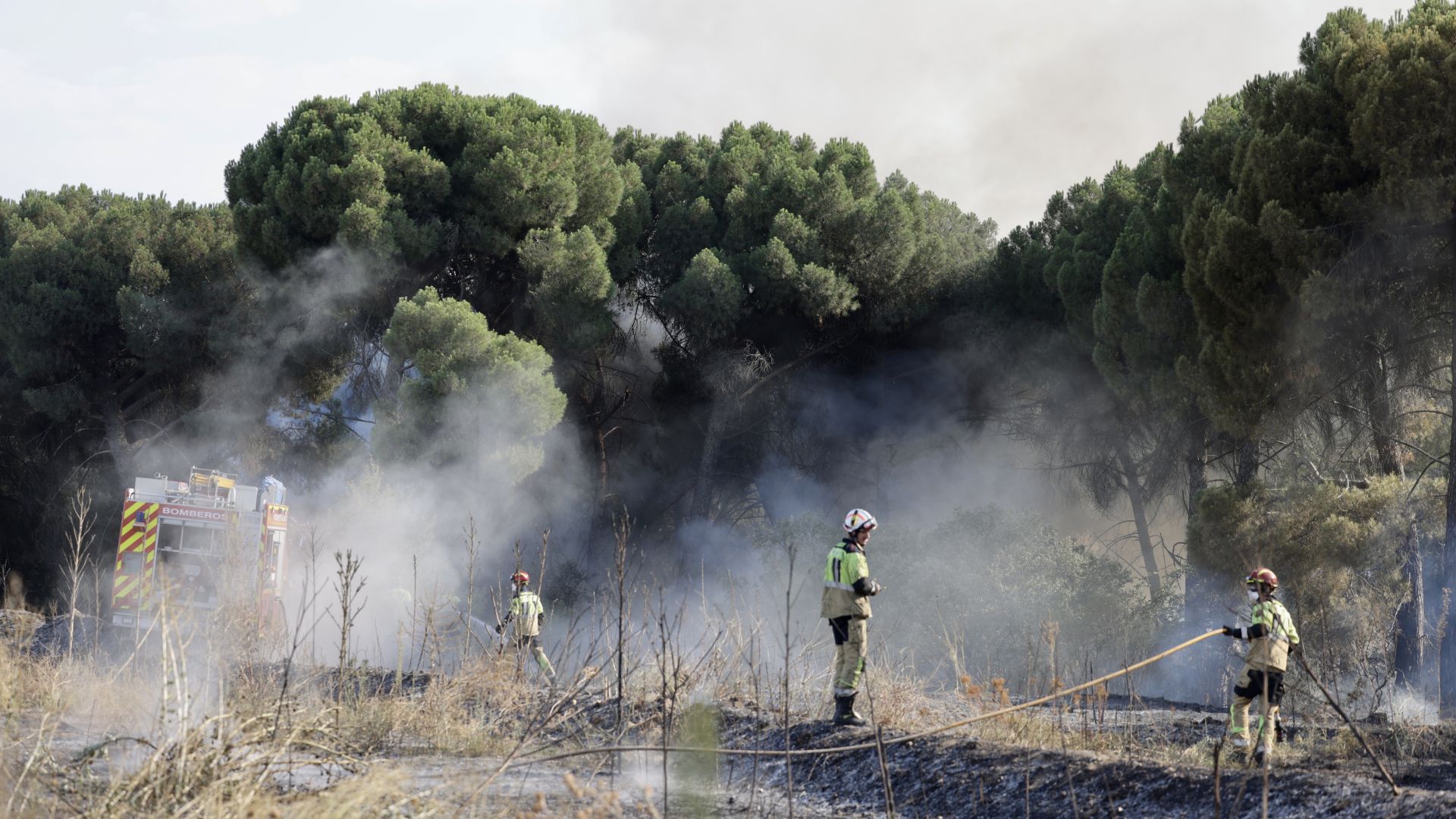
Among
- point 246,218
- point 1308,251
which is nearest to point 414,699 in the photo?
point 1308,251

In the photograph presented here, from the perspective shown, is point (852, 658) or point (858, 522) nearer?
point (852, 658)

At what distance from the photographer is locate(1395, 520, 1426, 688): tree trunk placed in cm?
1174

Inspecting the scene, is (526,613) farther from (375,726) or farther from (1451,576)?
(1451,576)

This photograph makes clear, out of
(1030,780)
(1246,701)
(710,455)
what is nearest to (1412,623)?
(1246,701)

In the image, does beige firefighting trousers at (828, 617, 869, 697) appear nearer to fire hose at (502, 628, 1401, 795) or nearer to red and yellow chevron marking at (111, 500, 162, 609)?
fire hose at (502, 628, 1401, 795)

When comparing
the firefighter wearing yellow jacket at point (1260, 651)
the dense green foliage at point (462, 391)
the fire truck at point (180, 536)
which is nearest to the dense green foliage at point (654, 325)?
the dense green foliage at point (462, 391)

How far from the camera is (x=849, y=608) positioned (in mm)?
8047

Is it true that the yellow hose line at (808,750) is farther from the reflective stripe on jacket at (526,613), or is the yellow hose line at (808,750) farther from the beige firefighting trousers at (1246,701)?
the reflective stripe on jacket at (526,613)

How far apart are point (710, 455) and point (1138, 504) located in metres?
6.41

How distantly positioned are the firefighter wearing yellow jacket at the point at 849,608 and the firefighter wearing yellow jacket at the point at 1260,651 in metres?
2.12

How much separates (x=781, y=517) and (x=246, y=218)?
366 inches

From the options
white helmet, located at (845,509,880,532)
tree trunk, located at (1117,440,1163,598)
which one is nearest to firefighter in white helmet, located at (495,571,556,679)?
white helmet, located at (845,509,880,532)

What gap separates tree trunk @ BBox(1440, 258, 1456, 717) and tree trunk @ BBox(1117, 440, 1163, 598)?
21.0 feet

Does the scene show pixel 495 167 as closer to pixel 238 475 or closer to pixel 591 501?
pixel 591 501
